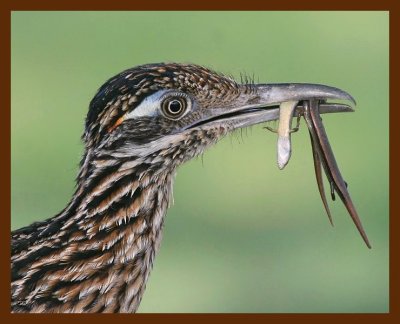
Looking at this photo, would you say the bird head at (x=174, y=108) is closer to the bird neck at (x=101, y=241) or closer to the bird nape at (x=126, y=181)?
the bird nape at (x=126, y=181)

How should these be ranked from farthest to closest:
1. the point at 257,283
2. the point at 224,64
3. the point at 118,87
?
the point at 224,64
the point at 257,283
the point at 118,87

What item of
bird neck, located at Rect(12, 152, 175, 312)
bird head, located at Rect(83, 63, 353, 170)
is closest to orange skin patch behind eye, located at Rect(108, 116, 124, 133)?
bird head, located at Rect(83, 63, 353, 170)

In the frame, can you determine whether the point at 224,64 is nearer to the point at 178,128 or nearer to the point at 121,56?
the point at 121,56

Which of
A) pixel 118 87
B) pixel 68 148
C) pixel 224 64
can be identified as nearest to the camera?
pixel 118 87

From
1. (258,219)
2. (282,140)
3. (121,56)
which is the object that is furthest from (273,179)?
(282,140)

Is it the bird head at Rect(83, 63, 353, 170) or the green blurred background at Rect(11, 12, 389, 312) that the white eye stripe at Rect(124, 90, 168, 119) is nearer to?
the bird head at Rect(83, 63, 353, 170)

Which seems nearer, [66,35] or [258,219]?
[258,219]

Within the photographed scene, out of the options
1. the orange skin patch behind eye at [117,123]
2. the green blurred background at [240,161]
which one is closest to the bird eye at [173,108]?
the orange skin patch behind eye at [117,123]

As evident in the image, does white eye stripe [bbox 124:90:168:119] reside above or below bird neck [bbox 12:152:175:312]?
above
